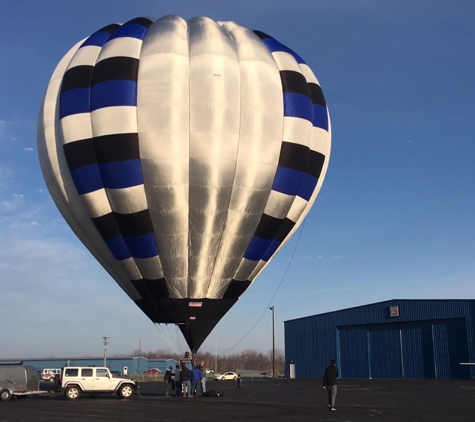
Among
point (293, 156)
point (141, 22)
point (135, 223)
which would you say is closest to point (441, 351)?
point (293, 156)

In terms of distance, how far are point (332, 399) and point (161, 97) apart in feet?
38.4

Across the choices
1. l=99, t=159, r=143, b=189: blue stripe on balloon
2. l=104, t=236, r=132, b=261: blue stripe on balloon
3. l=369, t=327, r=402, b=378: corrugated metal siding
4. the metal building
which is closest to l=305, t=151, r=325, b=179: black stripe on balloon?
l=99, t=159, r=143, b=189: blue stripe on balloon

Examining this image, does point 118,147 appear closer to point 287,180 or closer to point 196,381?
point 287,180

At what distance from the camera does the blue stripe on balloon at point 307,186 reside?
2408cm

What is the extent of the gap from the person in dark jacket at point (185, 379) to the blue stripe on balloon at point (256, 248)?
15.7 feet

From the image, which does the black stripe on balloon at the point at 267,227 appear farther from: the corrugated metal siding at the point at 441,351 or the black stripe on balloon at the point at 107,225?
the corrugated metal siding at the point at 441,351

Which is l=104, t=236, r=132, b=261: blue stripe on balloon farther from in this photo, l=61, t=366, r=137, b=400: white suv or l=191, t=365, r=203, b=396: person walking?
l=191, t=365, r=203, b=396: person walking

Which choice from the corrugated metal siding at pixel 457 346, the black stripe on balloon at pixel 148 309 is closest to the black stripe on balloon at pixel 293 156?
the black stripe on balloon at pixel 148 309

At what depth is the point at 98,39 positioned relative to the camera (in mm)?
23922

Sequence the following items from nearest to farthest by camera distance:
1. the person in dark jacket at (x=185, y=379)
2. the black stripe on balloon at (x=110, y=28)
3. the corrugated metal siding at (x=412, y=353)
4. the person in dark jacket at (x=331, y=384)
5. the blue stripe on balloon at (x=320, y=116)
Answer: the person in dark jacket at (x=331, y=384) < the person in dark jacket at (x=185, y=379) < the black stripe on balloon at (x=110, y=28) < the blue stripe on balloon at (x=320, y=116) < the corrugated metal siding at (x=412, y=353)

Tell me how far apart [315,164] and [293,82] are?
3.42 m

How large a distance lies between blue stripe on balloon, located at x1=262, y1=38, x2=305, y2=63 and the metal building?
30.4 metres

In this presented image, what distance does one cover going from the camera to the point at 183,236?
22016 millimetres

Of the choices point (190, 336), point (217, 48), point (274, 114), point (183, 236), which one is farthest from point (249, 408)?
point (217, 48)
